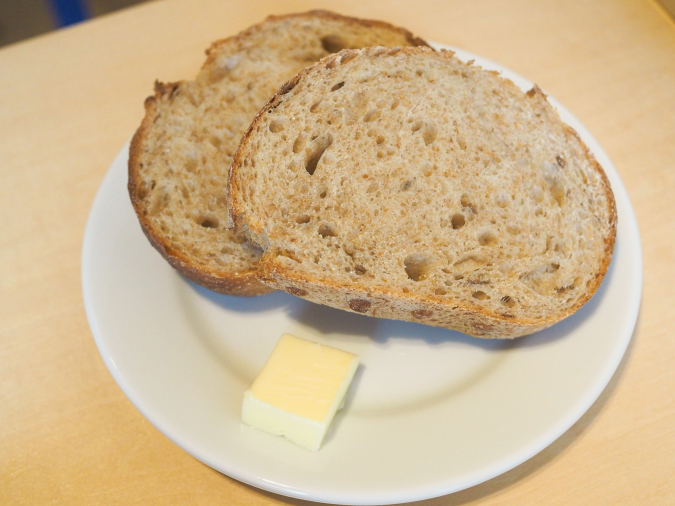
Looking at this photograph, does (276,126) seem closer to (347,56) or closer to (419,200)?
(347,56)

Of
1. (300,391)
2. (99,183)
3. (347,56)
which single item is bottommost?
(99,183)

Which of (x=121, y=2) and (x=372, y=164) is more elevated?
(x=372, y=164)

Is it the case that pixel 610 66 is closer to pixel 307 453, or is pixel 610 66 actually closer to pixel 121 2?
pixel 307 453

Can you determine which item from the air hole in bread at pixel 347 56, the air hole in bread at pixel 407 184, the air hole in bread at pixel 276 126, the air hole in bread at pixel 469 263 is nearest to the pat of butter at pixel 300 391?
the air hole in bread at pixel 469 263

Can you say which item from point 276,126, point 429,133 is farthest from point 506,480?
point 276,126

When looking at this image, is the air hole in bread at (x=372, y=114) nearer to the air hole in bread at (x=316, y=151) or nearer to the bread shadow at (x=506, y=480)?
the air hole in bread at (x=316, y=151)

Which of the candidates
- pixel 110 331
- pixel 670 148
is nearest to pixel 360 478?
pixel 110 331

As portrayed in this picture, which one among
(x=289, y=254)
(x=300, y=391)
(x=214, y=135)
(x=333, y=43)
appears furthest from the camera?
(x=333, y=43)
